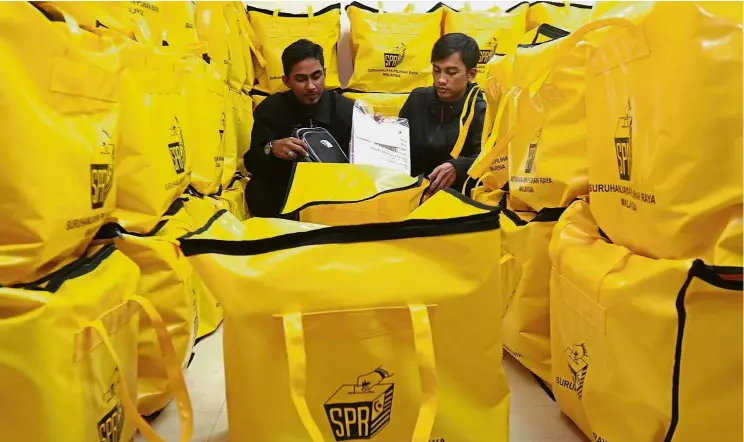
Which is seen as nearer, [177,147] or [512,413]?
[512,413]

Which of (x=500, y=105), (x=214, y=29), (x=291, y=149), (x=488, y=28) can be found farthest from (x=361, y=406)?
(x=488, y=28)

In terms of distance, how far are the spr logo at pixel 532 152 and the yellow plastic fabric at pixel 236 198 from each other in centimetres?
85

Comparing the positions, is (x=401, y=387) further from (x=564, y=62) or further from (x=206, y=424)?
(x=564, y=62)

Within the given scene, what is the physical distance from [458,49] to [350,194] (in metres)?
0.93

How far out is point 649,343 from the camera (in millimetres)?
712

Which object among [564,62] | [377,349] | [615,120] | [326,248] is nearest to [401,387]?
[377,349]

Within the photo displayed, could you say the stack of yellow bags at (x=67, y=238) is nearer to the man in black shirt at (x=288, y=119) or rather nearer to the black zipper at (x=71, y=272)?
the black zipper at (x=71, y=272)

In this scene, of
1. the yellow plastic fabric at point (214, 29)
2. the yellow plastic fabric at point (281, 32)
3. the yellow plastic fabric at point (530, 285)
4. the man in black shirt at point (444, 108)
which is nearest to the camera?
the yellow plastic fabric at point (530, 285)

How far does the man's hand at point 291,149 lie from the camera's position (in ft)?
6.05

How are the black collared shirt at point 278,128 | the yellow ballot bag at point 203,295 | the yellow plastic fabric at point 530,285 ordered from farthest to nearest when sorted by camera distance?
the black collared shirt at point 278,128 < the yellow ballot bag at point 203,295 < the yellow plastic fabric at point 530,285

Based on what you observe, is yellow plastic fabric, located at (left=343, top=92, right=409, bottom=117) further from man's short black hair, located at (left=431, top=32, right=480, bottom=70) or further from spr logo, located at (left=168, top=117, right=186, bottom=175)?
spr logo, located at (left=168, top=117, right=186, bottom=175)

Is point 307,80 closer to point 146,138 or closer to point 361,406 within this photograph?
point 146,138

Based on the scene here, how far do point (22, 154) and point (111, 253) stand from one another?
234 mm

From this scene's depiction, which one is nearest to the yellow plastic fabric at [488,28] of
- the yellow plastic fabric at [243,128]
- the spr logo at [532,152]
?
the yellow plastic fabric at [243,128]
